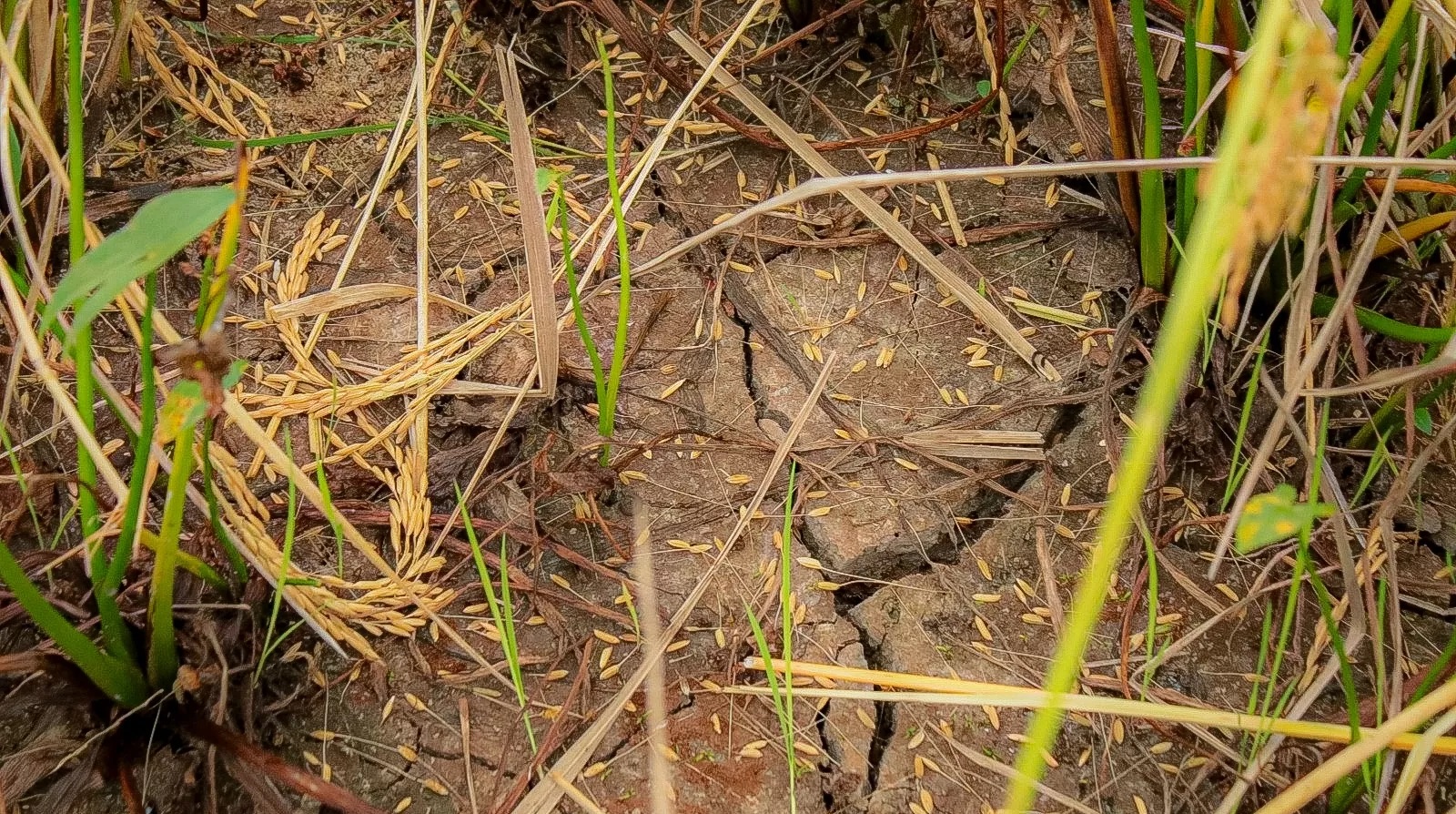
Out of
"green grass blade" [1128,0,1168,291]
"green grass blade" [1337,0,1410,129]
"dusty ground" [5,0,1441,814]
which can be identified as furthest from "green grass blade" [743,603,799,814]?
"green grass blade" [1337,0,1410,129]

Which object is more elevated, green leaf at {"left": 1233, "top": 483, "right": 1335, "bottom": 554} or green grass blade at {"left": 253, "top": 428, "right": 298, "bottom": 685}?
green leaf at {"left": 1233, "top": 483, "right": 1335, "bottom": 554}

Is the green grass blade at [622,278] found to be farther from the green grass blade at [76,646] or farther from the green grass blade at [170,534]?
the green grass blade at [76,646]

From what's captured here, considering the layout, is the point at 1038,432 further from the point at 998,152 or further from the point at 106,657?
the point at 106,657

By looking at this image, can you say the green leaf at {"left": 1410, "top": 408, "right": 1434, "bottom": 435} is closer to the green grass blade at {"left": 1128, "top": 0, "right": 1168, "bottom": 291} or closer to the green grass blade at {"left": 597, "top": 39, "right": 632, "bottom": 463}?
the green grass blade at {"left": 1128, "top": 0, "right": 1168, "bottom": 291}

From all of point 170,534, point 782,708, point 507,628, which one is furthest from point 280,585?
point 782,708

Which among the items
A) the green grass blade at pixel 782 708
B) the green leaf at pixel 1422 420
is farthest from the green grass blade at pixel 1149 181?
the green grass blade at pixel 782 708

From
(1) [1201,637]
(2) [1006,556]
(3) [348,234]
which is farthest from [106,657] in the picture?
(1) [1201,637]
